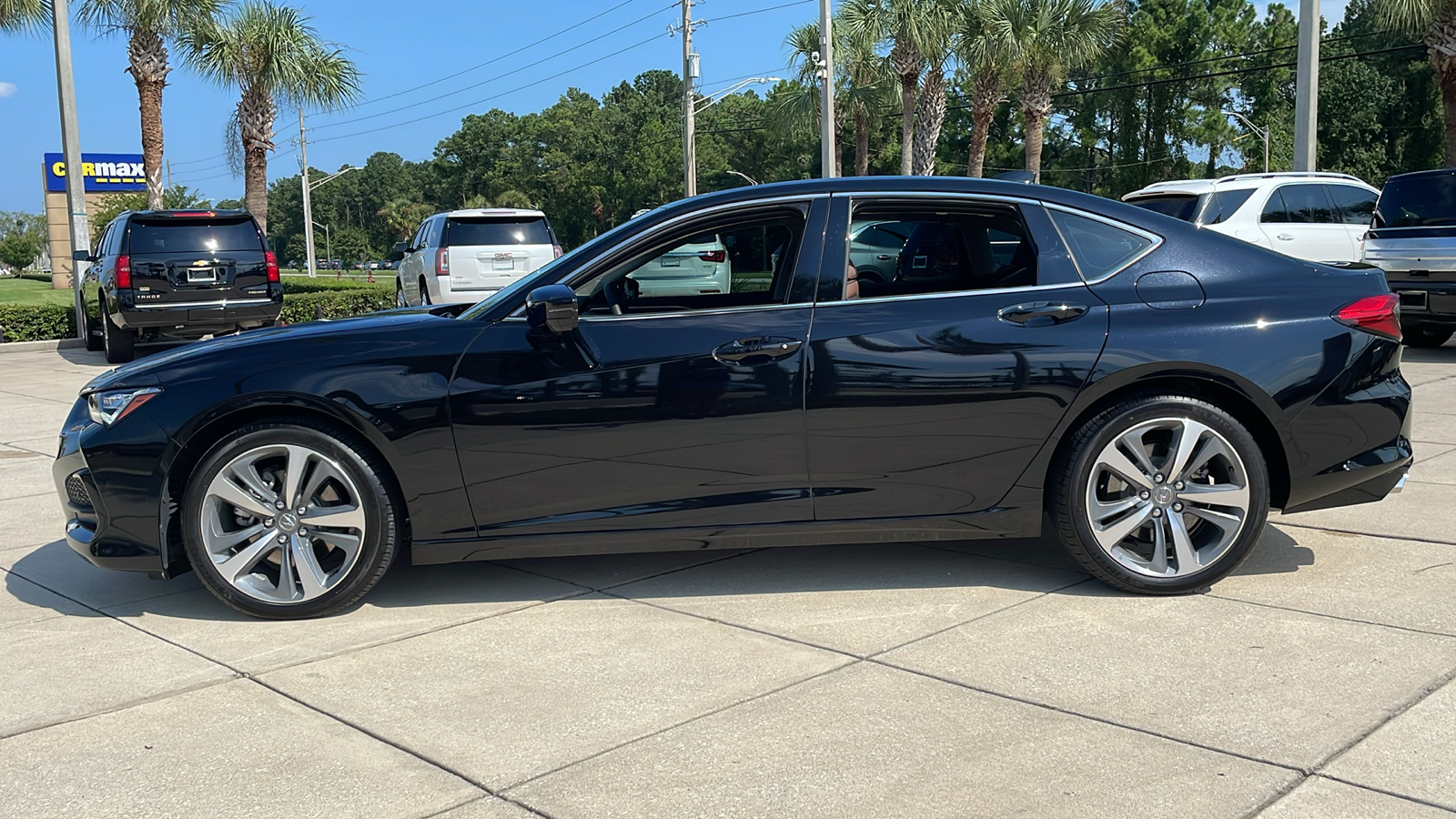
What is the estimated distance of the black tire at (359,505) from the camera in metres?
→ 4.42

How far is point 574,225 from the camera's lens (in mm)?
103000

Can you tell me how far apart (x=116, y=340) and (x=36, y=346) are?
149 inches

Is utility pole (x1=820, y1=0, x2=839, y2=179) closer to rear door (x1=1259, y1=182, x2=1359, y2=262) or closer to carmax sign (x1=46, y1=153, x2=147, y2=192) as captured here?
rear door (x1=1259, y1=182, x2=1359, y2=262)

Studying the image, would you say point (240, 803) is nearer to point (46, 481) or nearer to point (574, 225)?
point (46, 481)

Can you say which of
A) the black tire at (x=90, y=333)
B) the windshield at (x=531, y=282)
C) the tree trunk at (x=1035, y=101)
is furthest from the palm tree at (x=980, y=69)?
the windshield at (x=531, y=282)

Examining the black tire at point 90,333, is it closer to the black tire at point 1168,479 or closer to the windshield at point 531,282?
the windshield at point 531,282

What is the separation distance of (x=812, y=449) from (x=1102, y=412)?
110cm

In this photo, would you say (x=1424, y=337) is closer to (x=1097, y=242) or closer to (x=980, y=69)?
(x=1097, y=242)

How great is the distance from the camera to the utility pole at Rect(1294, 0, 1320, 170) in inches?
649

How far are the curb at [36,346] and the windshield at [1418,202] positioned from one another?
1822 centimetres

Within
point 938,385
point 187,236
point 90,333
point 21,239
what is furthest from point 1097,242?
point 21,239

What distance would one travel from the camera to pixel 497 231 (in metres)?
16.0

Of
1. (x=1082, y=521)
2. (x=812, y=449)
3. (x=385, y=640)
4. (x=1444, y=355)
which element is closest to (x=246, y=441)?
(x=385, y=640)

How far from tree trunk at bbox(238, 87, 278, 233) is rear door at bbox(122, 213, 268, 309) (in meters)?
13.1
